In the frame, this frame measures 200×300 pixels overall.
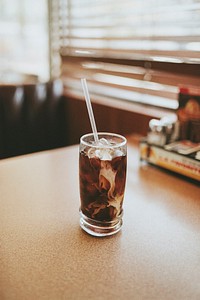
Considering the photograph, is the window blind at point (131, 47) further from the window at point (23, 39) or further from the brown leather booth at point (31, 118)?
the window at point (23, 39)

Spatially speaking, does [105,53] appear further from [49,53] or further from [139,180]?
[139,180]

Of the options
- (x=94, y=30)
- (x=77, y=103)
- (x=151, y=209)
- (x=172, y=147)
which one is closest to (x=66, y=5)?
(x=94, y=30)

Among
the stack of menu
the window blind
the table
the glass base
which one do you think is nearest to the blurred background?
the window blind

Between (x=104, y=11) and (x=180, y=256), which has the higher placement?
(x=104, y=11)

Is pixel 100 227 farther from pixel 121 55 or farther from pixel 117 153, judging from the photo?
pixel 121 55

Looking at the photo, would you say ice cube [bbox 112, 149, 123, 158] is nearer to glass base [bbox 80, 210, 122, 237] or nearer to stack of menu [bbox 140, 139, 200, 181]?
glass base [bbox 80, 210, 122, 237]

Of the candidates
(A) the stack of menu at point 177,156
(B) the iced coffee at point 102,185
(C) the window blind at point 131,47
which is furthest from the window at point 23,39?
(B) the iced coffee at point 102,185
